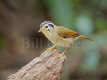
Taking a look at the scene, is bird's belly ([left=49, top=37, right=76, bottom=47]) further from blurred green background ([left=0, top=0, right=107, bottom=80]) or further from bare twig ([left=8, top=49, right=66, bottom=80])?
blurred green background ([left=0, top=0, right=107, bottom=80])

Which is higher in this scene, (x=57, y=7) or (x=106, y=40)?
(x=57, y=7)

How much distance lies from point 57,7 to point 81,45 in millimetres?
1312

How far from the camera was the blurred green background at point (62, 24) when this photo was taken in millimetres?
6758

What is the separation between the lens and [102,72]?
7.32m

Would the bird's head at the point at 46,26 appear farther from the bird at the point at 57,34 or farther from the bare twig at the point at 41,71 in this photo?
the bare twig at the point at 41,71

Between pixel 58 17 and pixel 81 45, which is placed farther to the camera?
pixel 81 45

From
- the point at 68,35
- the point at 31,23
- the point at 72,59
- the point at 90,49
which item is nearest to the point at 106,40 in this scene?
the point at 90,49

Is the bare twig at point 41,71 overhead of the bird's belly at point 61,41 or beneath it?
beneath

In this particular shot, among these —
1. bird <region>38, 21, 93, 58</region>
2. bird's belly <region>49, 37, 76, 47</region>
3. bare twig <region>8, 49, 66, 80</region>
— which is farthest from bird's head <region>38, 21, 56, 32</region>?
bare twig <region>8, 49, 66, 80</region>

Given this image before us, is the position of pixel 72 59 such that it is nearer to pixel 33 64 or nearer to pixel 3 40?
pixel 3 40

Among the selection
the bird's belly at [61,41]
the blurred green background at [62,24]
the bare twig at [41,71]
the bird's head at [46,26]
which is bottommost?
the bare twig at [41,71]

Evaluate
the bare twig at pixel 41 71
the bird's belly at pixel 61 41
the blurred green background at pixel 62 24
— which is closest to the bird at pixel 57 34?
the bird's belly at pixel 61 41

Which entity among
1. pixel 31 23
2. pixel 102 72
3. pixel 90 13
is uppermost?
pixel 31 23

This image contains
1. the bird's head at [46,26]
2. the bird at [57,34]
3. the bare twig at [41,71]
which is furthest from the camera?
the bird at [57,34]
